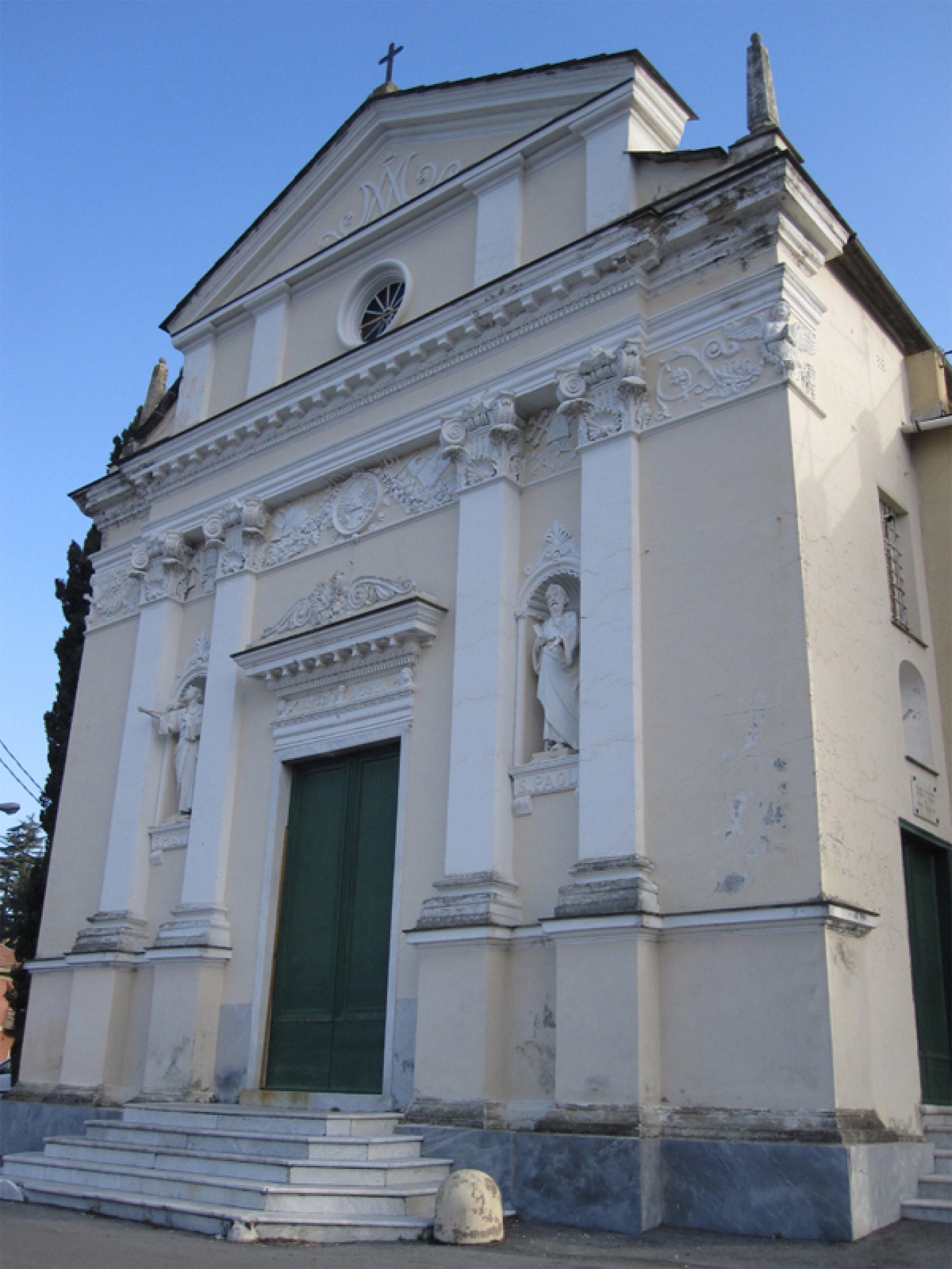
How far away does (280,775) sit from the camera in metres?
14.0

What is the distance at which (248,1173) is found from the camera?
9641 millimetres

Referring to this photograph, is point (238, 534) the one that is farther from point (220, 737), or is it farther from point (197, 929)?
point (197, 929)

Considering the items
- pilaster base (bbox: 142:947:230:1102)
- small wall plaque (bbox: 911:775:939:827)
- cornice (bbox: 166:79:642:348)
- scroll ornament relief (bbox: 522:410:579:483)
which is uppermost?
cornice (bbox: 166:79:642:348)

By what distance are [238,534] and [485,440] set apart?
411 centimetres

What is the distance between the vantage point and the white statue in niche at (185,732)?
15.1 meters

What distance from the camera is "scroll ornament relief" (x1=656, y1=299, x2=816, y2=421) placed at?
11.2 meters

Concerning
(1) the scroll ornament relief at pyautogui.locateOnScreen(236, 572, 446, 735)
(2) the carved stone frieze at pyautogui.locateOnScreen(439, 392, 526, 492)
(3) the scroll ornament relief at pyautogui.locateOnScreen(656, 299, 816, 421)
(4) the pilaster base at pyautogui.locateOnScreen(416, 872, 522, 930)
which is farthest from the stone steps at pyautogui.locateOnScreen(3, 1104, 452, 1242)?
(3) the scroll ornament relief at pyautogui.locateOnScreen(656, 299, 816, 421)

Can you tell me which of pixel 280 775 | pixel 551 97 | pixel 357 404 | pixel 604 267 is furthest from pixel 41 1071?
pixel 551 97

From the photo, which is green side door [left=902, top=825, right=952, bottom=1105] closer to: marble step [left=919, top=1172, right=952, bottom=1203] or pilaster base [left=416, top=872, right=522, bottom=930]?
marble step [left=919, top=1172, right=952, bottom=1203]

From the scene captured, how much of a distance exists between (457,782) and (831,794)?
12.0 feet

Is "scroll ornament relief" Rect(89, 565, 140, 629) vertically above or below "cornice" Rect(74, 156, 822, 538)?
below

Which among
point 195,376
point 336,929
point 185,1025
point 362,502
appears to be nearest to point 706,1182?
point 336,929

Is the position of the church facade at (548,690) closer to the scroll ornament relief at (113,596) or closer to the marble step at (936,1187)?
the marble step at (936,1187)

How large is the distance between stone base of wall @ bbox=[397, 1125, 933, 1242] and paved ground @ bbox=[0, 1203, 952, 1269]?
5.3 inches
